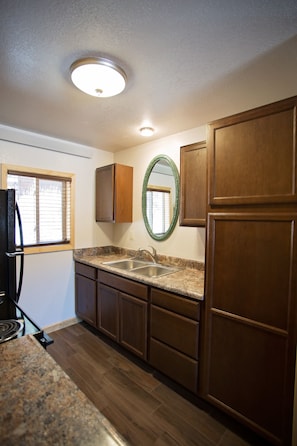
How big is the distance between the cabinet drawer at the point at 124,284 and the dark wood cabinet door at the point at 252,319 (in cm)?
67

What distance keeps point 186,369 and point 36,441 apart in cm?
147

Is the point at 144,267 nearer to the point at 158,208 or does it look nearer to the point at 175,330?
the point at 158,208

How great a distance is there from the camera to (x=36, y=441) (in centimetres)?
59

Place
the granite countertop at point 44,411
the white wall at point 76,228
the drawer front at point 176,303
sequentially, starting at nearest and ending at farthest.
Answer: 1. the granite countertop at point 44,411
2. the drawer front at point 176,303
3. the white wall at point 76,228

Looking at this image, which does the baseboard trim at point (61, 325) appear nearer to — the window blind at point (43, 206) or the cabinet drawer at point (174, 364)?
the window blind at point (43, 206)

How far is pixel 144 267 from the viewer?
2.71m

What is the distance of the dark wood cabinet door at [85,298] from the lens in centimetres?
278

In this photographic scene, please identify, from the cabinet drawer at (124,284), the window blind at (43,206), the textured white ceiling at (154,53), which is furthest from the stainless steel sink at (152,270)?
the textured white ceiling at (154,53)

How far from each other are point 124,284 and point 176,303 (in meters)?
0.67

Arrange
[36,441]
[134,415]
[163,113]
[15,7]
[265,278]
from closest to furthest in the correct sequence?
1. [36,441]
2. [15,7]
3. [265,278]
4. [134,415]
5. [163,113]

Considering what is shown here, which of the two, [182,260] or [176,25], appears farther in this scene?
[182,260]

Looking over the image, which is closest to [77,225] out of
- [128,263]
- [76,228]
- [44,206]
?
[76,228]

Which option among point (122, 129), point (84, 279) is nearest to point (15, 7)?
point (122, 129)

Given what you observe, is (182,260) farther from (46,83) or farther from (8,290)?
(46,83)
